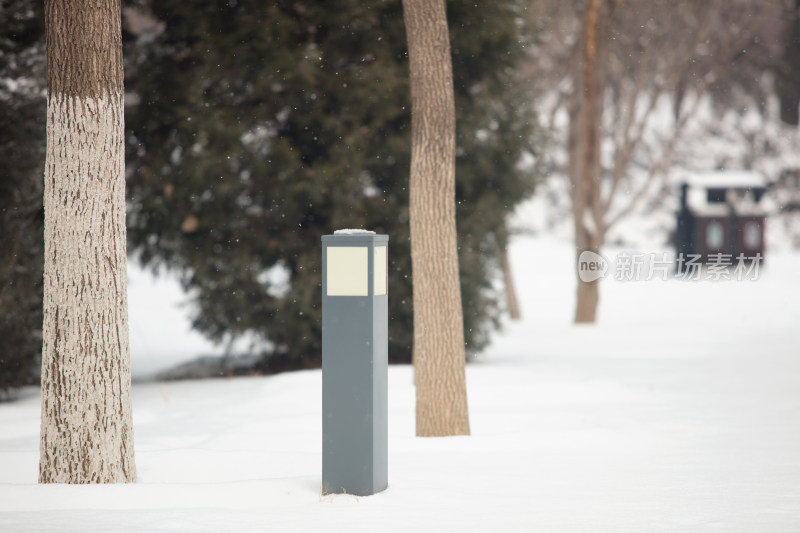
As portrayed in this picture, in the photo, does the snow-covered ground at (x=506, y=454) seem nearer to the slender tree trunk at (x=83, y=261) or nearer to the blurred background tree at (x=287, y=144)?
the slender tree trunk at (x=83, y=261)

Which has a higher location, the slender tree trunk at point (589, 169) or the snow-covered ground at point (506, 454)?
the slender tree trunk at point (589, 169)

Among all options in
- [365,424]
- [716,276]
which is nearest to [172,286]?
[716,276]

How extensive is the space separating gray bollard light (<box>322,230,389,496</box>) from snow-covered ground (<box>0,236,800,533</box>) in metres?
0.23

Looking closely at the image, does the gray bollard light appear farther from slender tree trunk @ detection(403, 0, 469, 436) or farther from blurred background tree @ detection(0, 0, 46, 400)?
blurred background tree @ detection(0, 0, 46, 400)

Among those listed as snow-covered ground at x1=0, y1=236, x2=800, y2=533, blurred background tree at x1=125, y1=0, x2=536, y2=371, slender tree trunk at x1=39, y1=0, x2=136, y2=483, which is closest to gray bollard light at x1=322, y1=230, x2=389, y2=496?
snow-covered ground at x1=0, y1=236, x2=800, y2=533

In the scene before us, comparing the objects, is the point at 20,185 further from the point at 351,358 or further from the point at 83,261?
the point at 351,358

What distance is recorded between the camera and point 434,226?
797cm

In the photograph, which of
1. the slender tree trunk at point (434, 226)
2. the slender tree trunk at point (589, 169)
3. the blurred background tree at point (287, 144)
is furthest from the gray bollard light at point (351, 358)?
the slender tree trunk at point (589, 169)

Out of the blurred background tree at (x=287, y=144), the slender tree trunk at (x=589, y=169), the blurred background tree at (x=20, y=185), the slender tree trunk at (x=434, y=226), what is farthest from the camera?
the slender tree trunk at (x=589, y=169)

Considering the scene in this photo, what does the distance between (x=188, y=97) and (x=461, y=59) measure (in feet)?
13.0

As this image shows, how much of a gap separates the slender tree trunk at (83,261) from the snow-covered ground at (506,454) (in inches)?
15.0

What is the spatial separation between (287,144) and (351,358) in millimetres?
7941

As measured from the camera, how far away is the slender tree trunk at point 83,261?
5.98 m

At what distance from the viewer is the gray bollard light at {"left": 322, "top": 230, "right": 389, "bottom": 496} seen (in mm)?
5605
